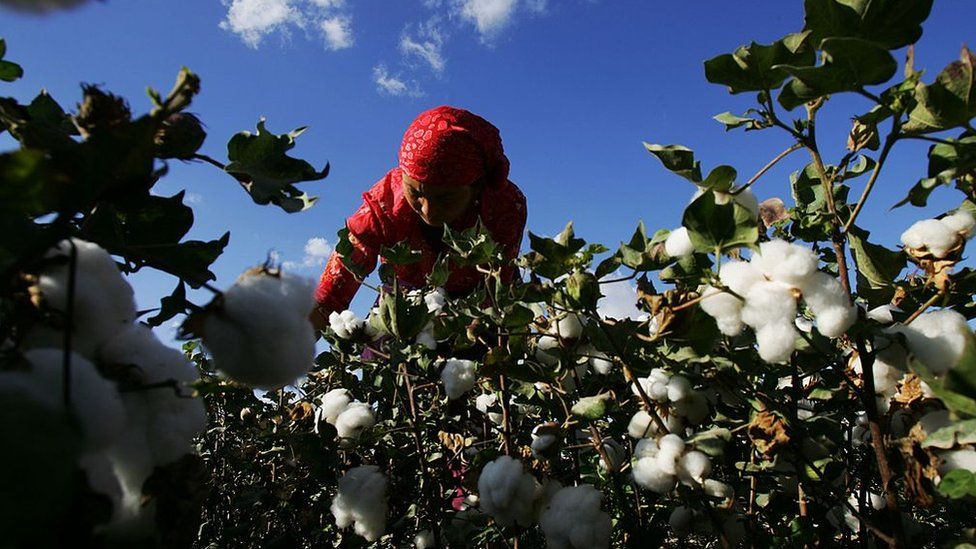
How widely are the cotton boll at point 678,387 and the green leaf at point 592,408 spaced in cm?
12

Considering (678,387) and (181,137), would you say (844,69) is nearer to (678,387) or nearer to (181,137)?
(678,387)

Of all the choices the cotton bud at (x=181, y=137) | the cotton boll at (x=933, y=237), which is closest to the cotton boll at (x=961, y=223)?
the cotton boll at (x=933, y=237)

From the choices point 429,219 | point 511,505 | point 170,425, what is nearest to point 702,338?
point 511,505

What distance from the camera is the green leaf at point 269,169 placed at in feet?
2.94

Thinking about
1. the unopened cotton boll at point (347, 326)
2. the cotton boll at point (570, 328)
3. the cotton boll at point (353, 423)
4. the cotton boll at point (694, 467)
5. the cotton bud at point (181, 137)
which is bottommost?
the cotton boll at point (694, 467)

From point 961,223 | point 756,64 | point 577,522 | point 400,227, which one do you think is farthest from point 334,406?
point 400,227

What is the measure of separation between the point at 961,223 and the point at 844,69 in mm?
346

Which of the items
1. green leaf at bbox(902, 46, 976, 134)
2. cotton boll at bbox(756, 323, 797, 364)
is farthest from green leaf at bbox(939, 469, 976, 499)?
green leaf at bbox(902, 46, 976, 134)

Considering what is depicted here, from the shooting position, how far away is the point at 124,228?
3.11 feet

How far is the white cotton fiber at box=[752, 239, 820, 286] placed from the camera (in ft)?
3.04

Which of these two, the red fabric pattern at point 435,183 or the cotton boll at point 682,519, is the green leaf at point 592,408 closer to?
the cotton boll at point 682,519

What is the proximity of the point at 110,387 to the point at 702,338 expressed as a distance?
0.85 metres

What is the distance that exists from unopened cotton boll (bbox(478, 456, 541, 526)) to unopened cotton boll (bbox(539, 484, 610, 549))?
49 mm

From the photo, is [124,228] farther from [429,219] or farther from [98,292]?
[429,219]
